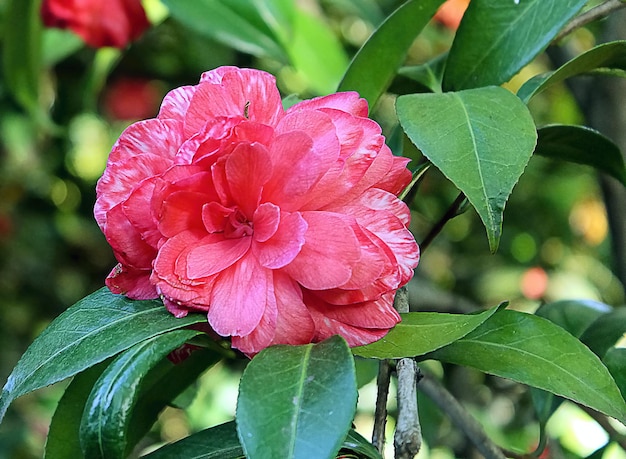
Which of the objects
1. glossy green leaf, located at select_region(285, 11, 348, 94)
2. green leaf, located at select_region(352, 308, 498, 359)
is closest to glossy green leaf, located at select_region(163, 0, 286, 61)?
glossy green leaf, located at select_region(285, 11, 348, 94)

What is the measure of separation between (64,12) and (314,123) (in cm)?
86

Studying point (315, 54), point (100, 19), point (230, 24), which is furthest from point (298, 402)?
point (100, 19)

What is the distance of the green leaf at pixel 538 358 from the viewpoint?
0.48 metres

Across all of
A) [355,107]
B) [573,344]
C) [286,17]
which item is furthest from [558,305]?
[286,17]

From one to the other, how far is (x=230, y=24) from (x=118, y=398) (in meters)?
0.72

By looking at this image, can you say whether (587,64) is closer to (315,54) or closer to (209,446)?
(209,446)

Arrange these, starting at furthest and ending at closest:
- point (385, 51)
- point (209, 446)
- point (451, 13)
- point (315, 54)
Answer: point (451, 13) → point (315, 54) → point (385, 51) → point (209, 446)

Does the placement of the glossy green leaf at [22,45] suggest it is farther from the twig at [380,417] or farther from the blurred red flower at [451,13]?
the twig at [380,417]

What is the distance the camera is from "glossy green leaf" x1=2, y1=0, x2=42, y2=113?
1229 millimetres

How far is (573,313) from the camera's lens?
75 centimetres

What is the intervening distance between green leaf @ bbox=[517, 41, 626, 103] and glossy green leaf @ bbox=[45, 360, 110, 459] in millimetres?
378

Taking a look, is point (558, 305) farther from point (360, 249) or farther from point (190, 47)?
point (190, 47)

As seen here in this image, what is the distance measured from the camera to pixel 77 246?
221cm

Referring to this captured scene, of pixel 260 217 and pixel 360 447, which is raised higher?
pixel 260 217
